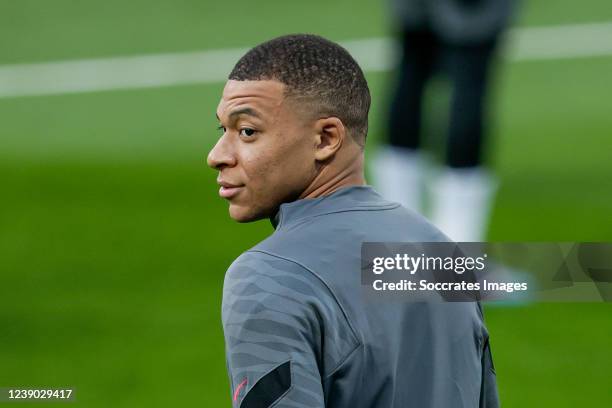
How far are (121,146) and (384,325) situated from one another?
27.7ft

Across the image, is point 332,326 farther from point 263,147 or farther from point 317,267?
point 263,147

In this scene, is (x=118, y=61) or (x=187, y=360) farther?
(x=118, y=61)

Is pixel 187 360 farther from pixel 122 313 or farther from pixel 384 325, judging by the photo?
pixel 384 325

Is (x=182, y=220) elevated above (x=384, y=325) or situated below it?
above

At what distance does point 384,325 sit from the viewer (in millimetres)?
2559

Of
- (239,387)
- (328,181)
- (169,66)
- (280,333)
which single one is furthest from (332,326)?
(169,66)

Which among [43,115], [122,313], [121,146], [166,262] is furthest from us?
[43,115]

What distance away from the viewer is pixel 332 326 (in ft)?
8.14

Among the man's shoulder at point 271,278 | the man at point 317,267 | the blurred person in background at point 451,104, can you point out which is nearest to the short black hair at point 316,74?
the man at point 317,267

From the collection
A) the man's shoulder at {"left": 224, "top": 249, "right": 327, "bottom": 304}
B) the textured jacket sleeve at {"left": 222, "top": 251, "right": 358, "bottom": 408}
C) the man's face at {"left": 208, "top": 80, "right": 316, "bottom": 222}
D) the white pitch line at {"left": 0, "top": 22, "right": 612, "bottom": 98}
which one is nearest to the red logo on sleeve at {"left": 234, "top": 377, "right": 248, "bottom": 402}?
the textured jacket sleeve at {"left": 222, "top": 251, "right": 358, "bottom": 408}

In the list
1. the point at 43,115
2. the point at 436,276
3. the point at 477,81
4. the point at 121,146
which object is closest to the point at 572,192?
the point at 477,81

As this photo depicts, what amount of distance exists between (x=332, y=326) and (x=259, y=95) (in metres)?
0.50

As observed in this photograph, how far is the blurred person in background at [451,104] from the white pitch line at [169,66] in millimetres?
4778

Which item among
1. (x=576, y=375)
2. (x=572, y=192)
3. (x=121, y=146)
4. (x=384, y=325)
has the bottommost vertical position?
(x=384, y=325)
